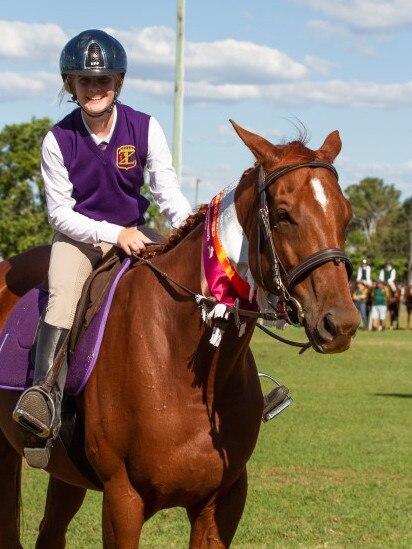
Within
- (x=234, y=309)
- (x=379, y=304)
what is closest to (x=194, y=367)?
(x=234, y=309)

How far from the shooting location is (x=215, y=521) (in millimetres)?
5219

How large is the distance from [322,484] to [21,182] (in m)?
64.6

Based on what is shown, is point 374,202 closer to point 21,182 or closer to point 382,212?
point 382,212

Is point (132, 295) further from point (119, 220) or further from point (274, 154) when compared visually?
point (274, 154)

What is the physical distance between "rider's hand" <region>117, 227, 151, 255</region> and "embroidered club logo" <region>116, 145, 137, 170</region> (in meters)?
0.38

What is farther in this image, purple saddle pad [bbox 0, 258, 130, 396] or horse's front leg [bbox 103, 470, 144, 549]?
purple saddle pad [bbox 0, 258, 130, 396]

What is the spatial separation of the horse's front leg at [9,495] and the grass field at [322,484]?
55.1 inches

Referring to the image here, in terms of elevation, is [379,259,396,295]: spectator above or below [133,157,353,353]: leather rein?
below

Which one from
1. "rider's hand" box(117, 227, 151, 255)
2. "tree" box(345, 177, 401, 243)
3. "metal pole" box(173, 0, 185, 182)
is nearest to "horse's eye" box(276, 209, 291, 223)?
"rider's hand" box(117, 227, 151, 255)

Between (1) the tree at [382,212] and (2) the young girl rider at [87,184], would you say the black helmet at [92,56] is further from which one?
(1) the tree at [382,212]

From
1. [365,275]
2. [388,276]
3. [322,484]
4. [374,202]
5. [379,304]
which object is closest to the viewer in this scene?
[322,484]

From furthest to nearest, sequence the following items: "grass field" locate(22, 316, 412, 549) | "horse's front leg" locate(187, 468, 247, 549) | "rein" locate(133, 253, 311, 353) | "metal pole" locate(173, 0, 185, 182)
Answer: "metal pole" locate(173, 0, 185, 182), "grass field" locate(22, 316, 412, 549), "horse's front leg" locate(187, 468, 247, 549), "rein" locate(133, 253, 311, 353)

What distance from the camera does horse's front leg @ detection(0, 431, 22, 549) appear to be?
6.66 metres

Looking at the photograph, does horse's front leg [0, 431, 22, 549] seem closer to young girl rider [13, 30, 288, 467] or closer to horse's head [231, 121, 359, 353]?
young girl rider [13, 30, 288, 467]
